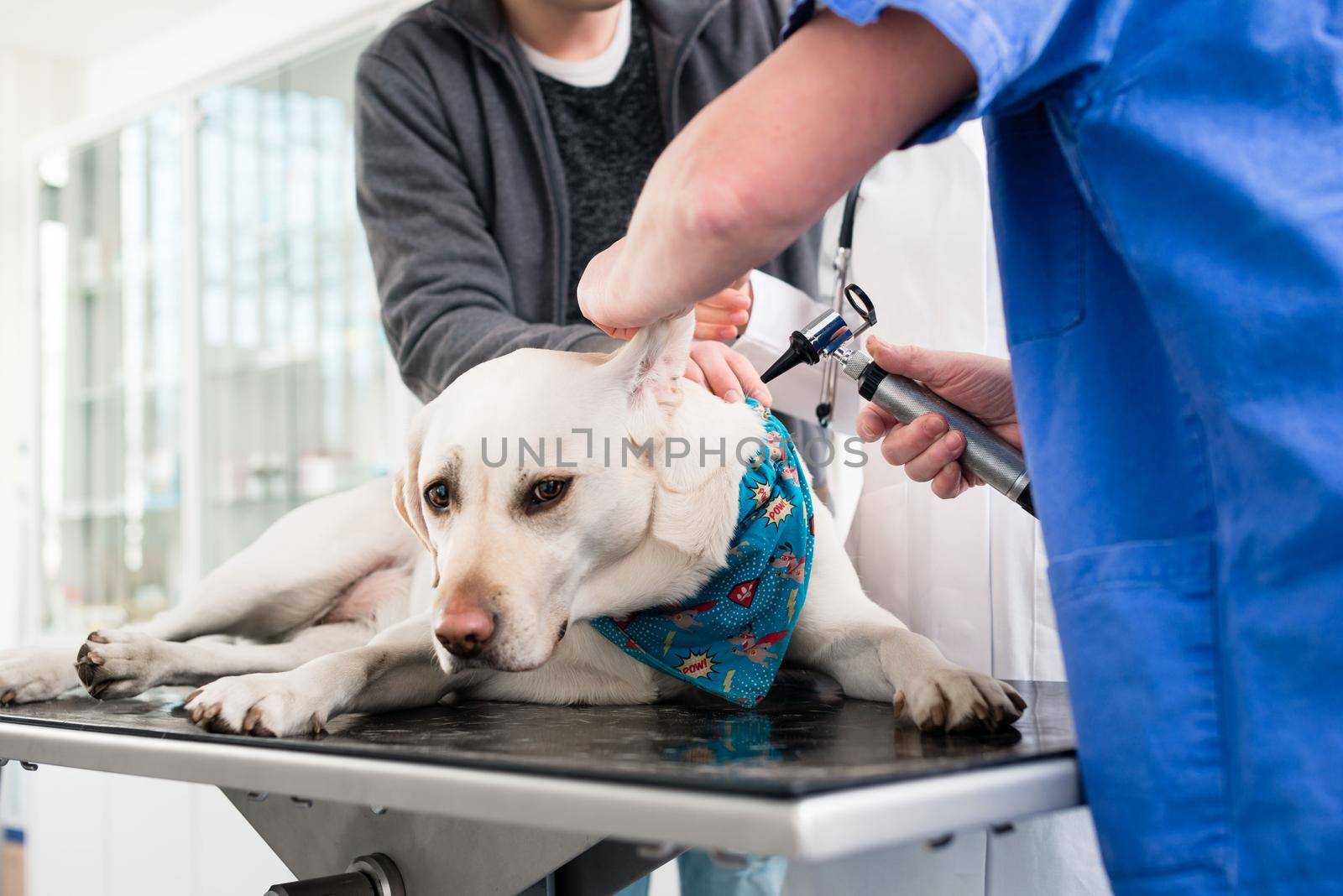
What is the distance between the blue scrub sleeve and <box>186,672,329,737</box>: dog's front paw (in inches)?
24.0

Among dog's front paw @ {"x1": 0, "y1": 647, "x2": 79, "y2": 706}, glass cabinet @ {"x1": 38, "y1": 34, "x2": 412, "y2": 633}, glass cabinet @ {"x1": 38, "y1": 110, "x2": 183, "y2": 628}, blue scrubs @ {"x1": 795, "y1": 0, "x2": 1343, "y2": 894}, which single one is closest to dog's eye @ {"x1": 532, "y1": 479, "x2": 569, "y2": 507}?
blue scrubs @ {"x1": 795, "y1": 0, "x2": 1343, "y2": 894}

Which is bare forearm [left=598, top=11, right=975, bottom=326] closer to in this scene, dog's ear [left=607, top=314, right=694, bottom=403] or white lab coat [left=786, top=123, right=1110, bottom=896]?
dog's ear [left=607, top=314, right=694, bottom=403]

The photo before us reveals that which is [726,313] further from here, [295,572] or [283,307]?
[283,307]

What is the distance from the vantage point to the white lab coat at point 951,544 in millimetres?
1174

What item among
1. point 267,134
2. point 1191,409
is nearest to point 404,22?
point 1191,409

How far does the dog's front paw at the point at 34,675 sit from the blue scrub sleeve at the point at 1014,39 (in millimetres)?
1082

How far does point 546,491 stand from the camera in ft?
3.07

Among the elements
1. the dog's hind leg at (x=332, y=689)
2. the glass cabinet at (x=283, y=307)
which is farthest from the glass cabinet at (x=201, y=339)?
the dog's hind leg at (x=332, y=689)

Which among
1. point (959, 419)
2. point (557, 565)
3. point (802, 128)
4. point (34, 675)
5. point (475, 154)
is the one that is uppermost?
point (475, 154)

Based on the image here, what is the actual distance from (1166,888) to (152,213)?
4207 mm

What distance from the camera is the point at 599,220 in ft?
5.24

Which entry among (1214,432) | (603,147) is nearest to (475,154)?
(603,147)

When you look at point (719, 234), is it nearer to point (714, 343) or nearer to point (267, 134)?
point (714, 343)

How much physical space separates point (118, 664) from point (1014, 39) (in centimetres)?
102
